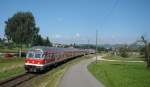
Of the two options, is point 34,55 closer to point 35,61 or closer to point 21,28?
point 35,61

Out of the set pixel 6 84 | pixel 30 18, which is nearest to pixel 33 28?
pixel 30 18

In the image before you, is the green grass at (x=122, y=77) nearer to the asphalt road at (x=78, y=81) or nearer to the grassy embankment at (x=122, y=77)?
the grassy embankment at (x=122, y=77)

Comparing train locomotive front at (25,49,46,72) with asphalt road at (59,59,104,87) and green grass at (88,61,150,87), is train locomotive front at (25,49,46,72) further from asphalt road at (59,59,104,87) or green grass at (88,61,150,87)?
green grass at (88,61,150,87)

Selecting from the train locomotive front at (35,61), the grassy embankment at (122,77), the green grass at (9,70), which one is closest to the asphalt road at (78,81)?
the grassy embankment at (122,77)

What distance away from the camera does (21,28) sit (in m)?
73.1

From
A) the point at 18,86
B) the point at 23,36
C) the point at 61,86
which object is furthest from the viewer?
the point at 23,36

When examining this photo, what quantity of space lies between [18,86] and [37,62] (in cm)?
879

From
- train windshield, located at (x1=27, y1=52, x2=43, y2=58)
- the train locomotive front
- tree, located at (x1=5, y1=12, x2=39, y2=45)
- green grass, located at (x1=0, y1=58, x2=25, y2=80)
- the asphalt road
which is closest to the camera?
the asphalt road

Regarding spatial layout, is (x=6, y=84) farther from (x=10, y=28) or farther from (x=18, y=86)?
(x=10, y=28)

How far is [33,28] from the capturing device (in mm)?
75188

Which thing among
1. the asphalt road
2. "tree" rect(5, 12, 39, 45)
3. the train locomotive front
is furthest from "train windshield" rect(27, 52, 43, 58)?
"tree" rect(5, 12, 39, 45)

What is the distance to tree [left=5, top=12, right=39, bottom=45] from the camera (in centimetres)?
7232

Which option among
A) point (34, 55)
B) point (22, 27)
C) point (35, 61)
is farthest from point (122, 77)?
point (22, 27)

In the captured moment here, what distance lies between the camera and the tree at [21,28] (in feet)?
237
